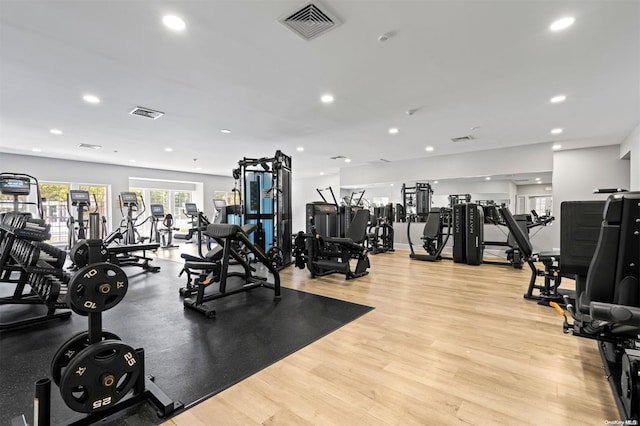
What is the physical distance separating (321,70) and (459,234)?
192 inches

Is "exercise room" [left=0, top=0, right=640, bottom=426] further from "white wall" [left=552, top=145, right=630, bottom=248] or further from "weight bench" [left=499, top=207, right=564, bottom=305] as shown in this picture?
"white wall" [left=552, top=145, right=630, bottom=248]

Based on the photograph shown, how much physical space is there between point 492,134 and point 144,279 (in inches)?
306

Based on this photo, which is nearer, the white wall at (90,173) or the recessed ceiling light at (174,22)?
the recessed ceiling light at (174,22)

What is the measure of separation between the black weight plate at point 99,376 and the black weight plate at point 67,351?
6.2 inches

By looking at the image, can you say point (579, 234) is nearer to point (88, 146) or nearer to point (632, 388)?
point (632, 388)

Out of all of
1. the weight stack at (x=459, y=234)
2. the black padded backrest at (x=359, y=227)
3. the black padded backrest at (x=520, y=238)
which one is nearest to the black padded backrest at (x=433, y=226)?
the weight stack at (x=459, y=234)

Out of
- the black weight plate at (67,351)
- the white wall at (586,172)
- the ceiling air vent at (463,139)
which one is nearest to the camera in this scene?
the black weight plate at (67,351)

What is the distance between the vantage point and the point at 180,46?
2961mm

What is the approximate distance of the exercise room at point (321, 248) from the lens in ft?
5.40

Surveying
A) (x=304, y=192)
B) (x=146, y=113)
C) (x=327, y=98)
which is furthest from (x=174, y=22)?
(x=304, y=192)

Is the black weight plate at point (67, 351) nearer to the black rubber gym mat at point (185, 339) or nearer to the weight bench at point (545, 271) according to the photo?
the black rubber gym mat at point (185, 339)

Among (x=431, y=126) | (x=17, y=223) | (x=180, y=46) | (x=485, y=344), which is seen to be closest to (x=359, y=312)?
(x=485, y=344)

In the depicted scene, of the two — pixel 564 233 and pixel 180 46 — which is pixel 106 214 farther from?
pixel 564 233

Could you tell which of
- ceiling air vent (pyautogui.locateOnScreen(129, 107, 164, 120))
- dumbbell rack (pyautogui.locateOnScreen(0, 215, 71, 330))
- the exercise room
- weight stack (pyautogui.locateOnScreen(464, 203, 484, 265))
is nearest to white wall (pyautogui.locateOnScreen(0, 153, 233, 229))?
the exercise room
